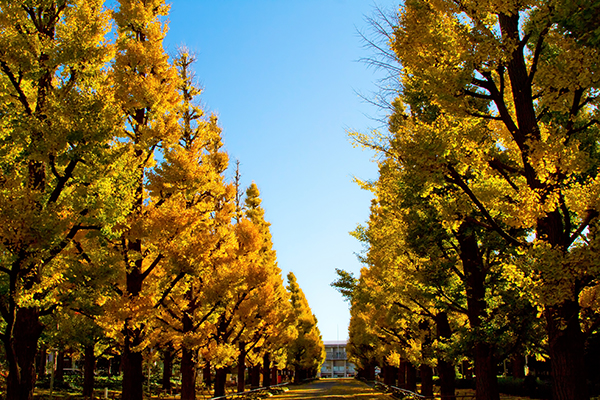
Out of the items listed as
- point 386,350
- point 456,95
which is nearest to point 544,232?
point 456,95

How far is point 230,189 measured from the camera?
69.4 ft

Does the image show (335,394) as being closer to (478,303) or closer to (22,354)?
(478,303)

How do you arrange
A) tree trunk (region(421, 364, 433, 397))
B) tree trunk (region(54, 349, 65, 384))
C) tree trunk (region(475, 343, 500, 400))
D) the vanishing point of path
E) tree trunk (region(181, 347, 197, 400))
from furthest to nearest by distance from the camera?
the vanishing point of path
tree trunk (region(54, 349, 65, 384))
tree trunk (region(421, 364, 433, 397))
tree trunk (region(181, 347, 197, 400))
tree trunk (region(475, 343, 500, 400))

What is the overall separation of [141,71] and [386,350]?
20438mm

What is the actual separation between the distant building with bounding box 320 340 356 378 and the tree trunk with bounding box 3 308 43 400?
431ft

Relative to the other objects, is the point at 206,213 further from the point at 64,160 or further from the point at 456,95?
the point at 456,95

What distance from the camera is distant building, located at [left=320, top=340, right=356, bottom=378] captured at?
133 meters

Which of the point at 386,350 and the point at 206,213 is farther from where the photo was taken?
the point at 386,350

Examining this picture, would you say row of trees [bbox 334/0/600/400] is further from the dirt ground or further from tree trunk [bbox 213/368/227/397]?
tree trunk [bbox 213/368/227/397]

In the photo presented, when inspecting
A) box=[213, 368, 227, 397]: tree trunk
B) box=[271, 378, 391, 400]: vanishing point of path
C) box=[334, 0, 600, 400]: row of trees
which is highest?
box=[334, 0, 600, 400]: row of trees

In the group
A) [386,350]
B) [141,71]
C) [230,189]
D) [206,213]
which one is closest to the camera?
[141,71]

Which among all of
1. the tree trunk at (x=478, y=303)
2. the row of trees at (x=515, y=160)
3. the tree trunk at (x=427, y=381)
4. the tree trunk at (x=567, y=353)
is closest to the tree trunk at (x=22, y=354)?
the row of trees at (x=515, y=160)

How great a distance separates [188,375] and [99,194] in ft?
31.2

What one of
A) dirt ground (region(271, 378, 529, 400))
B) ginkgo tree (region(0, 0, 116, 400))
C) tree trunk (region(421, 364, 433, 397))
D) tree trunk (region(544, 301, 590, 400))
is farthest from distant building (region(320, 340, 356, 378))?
tree trunk (region(544, 301, 590, 400))
